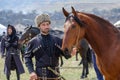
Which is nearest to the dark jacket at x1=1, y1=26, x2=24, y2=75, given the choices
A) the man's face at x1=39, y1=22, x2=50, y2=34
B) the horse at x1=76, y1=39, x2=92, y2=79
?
the horse at x1=76, y1=39, x2=92, y2=79

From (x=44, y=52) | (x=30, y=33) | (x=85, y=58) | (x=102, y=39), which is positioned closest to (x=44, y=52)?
(x=44, y=52)

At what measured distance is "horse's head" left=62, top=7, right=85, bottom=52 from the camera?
6289 mm

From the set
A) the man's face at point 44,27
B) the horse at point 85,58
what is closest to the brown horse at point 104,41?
the man's face at point 44,27

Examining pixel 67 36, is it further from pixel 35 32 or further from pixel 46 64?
pixel 35 32

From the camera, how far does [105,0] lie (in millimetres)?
134750

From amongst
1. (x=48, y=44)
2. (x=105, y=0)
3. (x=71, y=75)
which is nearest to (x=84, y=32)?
(x=48, y=44)

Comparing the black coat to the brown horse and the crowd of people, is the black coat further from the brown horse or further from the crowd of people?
the crowd of people

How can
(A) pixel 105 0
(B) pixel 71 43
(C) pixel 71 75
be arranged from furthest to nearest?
1. (A) pixel 105 0
2. (C) pixel 71 75
3. (B) pixel 71 43

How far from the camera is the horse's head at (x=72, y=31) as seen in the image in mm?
6289

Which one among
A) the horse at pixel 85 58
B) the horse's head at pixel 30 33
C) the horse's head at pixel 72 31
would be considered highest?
the horse's head at pixel 72 31

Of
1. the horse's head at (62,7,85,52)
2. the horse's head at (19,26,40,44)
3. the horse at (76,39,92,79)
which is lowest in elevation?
the horse at (76,39,92,79)

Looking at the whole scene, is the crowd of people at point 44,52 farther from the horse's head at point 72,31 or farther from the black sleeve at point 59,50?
the horse's head at point 72,31

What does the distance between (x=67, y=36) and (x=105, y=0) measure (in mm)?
129758

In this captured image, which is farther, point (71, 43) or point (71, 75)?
point (71, 75)
